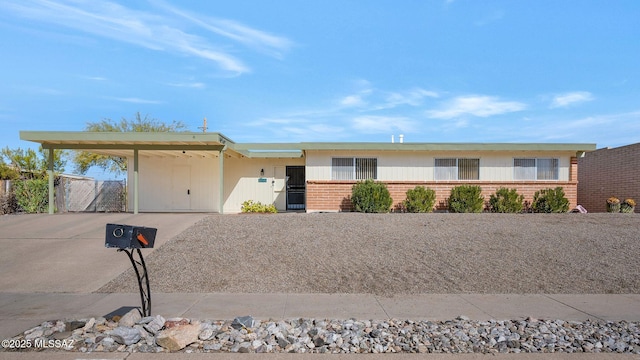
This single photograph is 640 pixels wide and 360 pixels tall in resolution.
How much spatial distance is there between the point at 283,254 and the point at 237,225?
2.95 metres

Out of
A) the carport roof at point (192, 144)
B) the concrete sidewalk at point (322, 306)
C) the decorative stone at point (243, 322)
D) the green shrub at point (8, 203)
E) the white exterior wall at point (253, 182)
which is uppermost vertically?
the carport roof at point (192, 144)

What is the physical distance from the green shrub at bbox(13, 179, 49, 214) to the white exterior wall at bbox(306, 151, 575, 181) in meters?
10.9

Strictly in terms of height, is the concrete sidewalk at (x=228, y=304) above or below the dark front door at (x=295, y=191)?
below

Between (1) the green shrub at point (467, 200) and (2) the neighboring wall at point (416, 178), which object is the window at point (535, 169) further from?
(1) the green shrub at point (467, 200)

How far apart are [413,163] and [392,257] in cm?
846

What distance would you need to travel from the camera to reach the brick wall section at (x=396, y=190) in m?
17.1

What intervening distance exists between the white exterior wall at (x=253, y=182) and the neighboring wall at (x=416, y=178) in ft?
11.4

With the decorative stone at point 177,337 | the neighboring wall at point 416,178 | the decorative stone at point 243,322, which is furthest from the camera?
the neighboring wall at point 416,178

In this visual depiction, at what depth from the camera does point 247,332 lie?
5.60 meters

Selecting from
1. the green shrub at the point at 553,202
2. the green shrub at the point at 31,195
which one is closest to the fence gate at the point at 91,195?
the green shrub at the point at 31,195

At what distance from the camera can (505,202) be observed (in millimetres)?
16547

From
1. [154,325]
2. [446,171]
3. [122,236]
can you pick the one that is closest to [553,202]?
[446,171]

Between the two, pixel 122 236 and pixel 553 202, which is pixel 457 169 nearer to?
pixel 553 202

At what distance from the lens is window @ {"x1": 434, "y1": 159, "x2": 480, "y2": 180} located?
695 inches
